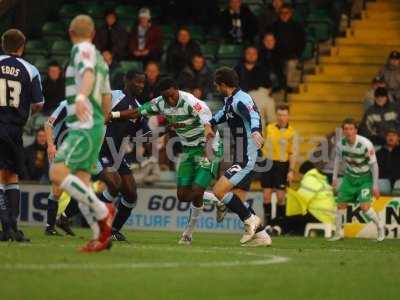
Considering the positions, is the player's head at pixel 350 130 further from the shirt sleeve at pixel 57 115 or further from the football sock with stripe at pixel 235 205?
the shirt sleeve at pixel 57 115

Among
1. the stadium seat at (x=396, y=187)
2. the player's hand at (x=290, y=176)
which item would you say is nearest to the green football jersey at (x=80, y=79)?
the player's hand at (x=290, y=176)

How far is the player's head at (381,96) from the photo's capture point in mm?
21906

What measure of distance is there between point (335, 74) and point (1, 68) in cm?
1212

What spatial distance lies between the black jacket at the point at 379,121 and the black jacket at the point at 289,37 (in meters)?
2.33

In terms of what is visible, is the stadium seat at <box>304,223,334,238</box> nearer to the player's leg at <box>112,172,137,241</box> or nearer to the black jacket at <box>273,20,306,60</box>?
the black jacket at <box>273,20,306,60</box>

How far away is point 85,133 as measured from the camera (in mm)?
11672

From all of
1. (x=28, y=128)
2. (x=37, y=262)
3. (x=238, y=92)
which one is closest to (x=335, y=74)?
(x=28, y=128)

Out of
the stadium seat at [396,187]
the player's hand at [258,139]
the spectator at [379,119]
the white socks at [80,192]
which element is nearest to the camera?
the white socks at [80,192]

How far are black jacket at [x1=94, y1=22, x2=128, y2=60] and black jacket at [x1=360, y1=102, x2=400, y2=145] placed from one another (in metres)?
5.33

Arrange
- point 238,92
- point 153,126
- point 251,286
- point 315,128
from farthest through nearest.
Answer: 1. point 315,128
2. point 153,126
3. point 238,92
4. point 251,286

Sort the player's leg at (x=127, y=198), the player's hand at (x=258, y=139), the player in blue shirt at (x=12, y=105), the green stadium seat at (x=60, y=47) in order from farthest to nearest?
the green stadium seat at (x=60, y=47) < the player's leg at (x=127, y=198) < the player's hand at (x=258, y=139) < the player in blue shirt at (x=12, y=105)

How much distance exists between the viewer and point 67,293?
8953 millimetres

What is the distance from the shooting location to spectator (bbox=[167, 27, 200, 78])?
23922 mm

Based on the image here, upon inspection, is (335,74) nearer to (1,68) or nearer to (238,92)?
(238,92)
